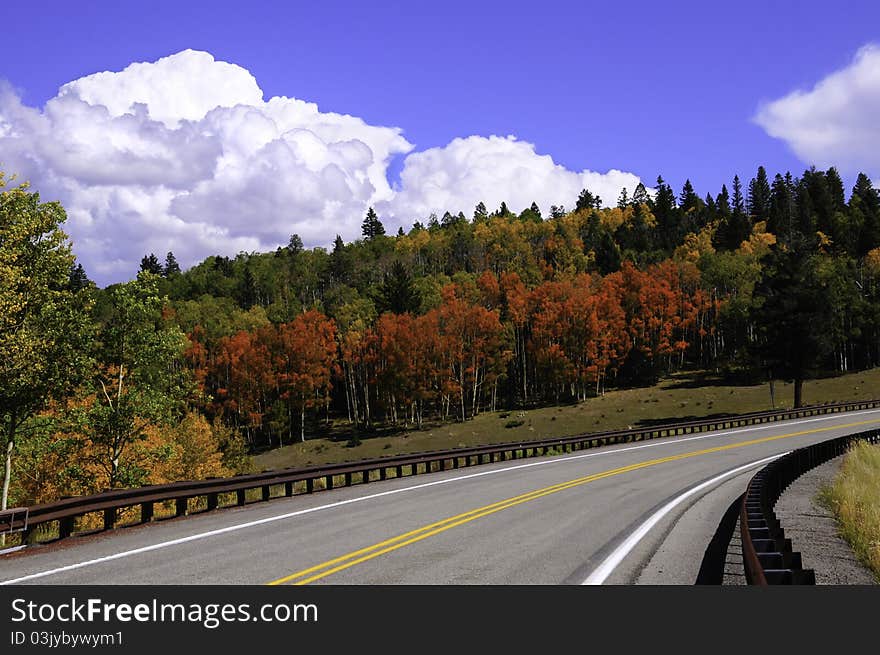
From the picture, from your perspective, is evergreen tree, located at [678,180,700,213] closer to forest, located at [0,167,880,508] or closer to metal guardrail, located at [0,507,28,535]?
forest, located at [0,167,880,508]

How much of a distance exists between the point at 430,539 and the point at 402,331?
7472 cm

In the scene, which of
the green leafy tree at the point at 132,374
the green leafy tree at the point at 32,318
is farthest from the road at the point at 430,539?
the green leafy tree at the point at 132,374

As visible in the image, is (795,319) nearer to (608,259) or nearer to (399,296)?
(399,296)

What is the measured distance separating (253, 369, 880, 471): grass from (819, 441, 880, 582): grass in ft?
151

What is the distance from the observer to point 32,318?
21.2 metres

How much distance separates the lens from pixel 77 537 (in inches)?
467

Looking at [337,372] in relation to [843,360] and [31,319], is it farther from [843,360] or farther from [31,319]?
[31,319]

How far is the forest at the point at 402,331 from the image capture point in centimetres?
2338

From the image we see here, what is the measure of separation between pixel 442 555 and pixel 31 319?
56.4 ft

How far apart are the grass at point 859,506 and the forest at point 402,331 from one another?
2012 centimetres

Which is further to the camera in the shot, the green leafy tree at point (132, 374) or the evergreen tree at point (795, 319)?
the evergreen tree at point (795, 319)

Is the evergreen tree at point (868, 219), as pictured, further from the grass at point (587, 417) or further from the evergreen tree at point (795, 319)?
the evergreen tree at point (795, 319)

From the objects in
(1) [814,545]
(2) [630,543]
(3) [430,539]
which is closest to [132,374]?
(3) [430,539]

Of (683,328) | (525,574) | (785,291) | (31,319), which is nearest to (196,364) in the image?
(683,328)
